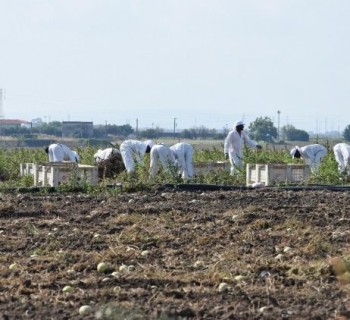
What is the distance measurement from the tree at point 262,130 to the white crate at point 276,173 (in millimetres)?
40116

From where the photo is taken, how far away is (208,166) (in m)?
20.8

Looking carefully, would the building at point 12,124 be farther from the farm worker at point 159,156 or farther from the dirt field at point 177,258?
the dirt field at point 177,258

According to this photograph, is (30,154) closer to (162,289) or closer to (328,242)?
(328,242)

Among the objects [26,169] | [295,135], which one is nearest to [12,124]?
[295,135]

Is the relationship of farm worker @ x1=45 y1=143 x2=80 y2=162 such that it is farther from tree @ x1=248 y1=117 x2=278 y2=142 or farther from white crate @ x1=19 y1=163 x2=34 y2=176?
tree @ x1=248 y1=117 x2=278 y2=142

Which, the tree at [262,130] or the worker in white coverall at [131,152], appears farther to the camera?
the tree at [262,130]

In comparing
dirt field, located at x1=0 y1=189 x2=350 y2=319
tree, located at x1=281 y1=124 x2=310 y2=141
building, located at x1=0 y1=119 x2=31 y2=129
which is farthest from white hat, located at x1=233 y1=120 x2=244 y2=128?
building, located at x1=0 y1=119 x2=31 y2=129

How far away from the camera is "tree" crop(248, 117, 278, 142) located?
60969 mm

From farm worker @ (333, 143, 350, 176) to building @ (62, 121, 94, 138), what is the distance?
170 feet

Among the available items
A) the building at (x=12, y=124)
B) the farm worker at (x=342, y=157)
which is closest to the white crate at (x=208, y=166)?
the farm worker at (x=342, y=157)

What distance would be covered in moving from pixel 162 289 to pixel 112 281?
1.48 ft

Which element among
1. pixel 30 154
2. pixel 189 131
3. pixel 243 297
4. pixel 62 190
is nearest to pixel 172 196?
pixel 62 190

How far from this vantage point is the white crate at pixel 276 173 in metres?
17.8

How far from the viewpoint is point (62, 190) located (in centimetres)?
1548
